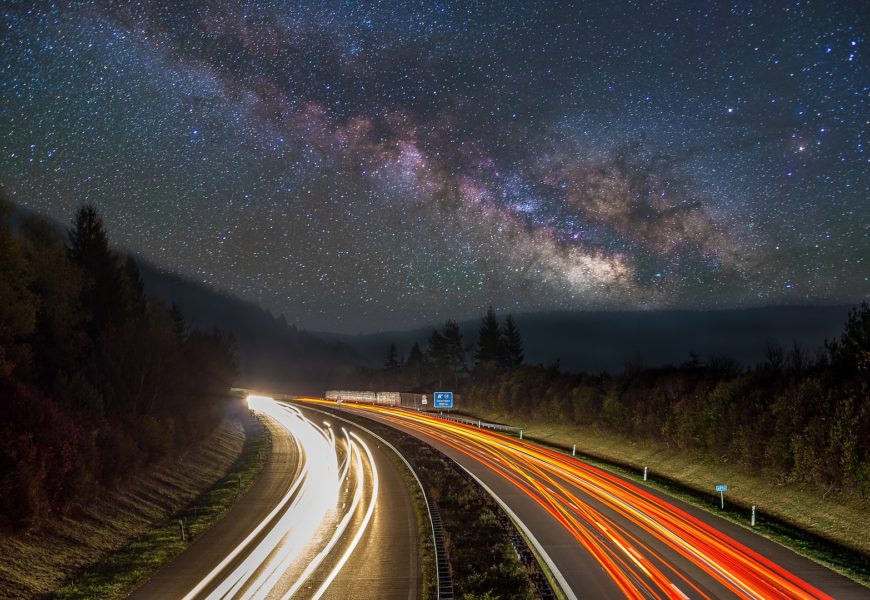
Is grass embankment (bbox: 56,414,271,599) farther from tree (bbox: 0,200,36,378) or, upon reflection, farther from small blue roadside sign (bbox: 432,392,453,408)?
small blue roadside sign (bbox: 432,392,453,408)

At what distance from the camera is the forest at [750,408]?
25438 mm

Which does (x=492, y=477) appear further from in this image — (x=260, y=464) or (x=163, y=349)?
(x=163, y=349)

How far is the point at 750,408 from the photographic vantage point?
1313 inches

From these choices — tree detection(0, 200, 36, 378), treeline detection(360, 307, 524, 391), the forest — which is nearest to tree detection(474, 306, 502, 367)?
treeline detection(360, 307, 524, 391)

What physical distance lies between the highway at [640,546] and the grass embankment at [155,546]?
516 inches

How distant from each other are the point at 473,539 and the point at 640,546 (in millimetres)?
6015

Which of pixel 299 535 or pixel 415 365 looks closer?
pixel 299 535

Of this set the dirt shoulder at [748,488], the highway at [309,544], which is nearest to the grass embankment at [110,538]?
the highway at [309,544]

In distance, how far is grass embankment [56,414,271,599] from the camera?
55.9 feet

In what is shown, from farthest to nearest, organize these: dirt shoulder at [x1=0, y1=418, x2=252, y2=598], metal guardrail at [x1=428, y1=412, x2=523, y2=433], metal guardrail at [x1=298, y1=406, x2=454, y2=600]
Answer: metal guardrail at [x1=428, y1=412, x2=523, y2=433] → dirt shoulder at [x1=0, y1=418, x2=252, y2=598] → metal guardrail at [x1=298, y1=406, x2=454, y2=600]

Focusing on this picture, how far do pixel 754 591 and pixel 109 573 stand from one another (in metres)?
19.9

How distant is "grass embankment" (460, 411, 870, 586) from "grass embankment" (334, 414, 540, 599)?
10.2 m

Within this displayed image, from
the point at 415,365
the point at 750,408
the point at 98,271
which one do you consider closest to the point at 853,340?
the point at 750,408

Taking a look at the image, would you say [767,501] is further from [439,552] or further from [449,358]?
[449,358]
